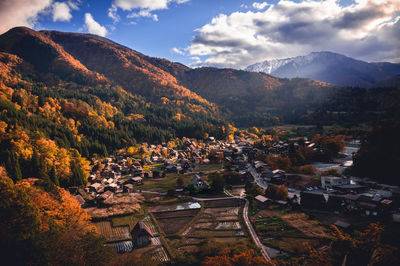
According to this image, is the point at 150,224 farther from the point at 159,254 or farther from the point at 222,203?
the point at 222,203

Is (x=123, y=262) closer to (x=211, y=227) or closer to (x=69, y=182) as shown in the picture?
(x=211, y=227)

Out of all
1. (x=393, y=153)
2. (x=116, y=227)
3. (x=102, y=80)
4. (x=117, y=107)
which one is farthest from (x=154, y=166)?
(x=102, y=80)

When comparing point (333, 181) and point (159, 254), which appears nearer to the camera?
point (159, 254)

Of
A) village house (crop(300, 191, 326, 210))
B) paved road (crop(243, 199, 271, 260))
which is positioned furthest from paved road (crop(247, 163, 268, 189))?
paved road (crop(243, 199, 271, 260))

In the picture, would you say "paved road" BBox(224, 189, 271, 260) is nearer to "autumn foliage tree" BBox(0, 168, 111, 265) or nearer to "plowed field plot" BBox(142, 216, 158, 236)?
"plowed field plot" BBox(142, 216, 158, 236)

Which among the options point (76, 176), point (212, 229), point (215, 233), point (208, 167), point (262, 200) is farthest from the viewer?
point (208, 167)

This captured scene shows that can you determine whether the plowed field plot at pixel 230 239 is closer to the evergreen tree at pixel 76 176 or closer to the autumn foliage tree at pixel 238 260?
the autumn foliage tree at pixel 238 260

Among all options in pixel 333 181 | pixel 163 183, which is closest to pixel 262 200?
pixel 333 181
